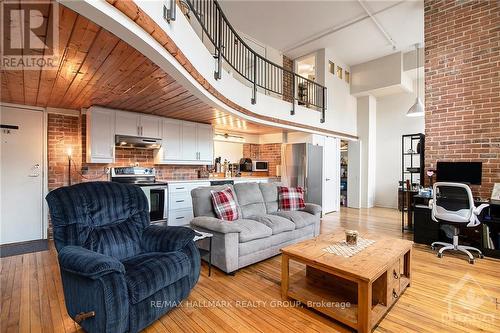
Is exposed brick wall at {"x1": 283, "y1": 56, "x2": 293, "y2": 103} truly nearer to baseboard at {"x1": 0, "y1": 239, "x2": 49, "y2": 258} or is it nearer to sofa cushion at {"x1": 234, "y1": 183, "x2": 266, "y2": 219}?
sofa cushion at {"x1": 234, "y1": 183, "x2": 266, "y2": 219}

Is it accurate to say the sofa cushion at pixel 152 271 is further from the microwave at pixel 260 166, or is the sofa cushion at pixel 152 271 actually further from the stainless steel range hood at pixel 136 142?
the microwave at pixel 260 166

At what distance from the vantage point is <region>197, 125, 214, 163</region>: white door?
5.46 metres

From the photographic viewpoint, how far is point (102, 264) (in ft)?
5.28

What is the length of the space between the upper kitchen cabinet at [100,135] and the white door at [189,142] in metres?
1.36

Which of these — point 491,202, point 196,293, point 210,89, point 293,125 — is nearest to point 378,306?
point 196,293

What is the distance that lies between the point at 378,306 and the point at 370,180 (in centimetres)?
616

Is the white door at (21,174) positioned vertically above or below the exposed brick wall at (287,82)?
below

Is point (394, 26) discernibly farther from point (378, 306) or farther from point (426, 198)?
point (378, 306)

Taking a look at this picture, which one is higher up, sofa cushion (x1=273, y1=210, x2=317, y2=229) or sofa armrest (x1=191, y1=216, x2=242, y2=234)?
sofa armrest (x1=191, y1=216, x2=242, y2=234)

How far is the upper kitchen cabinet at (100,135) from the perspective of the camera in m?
3.99

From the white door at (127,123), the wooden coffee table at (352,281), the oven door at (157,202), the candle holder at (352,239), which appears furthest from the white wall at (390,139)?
the white door at (127,123)

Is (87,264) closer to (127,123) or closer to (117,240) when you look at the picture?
(117,240)

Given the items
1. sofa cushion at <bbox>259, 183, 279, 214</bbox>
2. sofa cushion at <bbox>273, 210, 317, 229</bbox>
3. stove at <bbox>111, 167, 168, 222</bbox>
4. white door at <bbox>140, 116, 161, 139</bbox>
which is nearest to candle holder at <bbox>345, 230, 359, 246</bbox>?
sofa cushion at <bbox>273, 210, 317, 229</bbox>

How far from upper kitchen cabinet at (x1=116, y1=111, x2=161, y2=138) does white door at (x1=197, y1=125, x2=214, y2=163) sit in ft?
3.10
